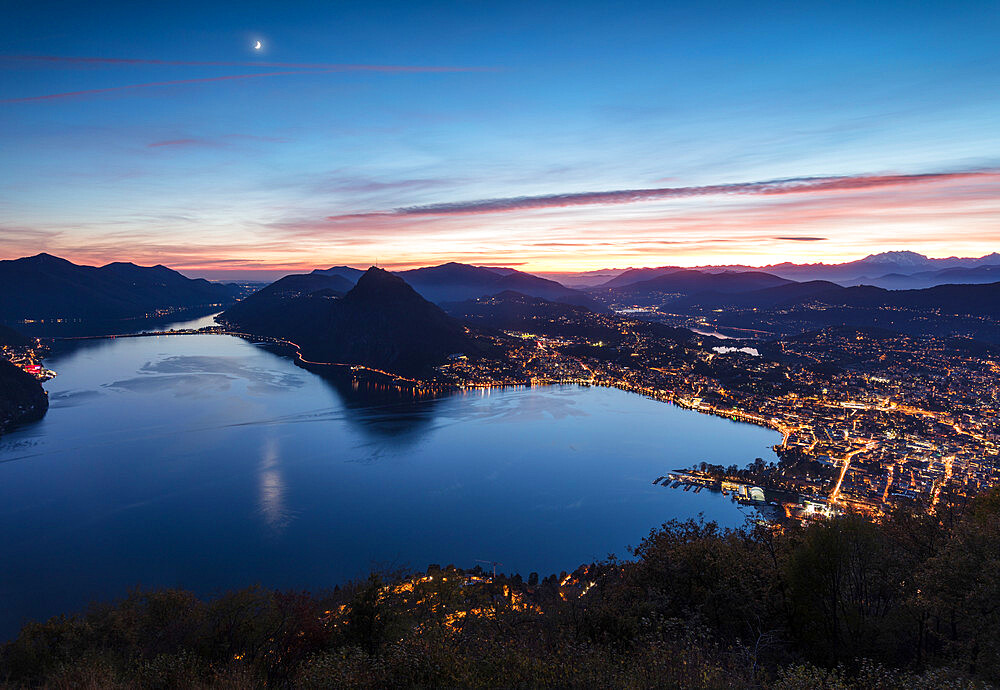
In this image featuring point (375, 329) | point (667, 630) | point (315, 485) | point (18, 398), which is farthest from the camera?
point (375, 329)

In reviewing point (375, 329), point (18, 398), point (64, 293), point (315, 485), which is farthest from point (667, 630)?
point (64, 293)

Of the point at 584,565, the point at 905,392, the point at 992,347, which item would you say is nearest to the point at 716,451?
the point at 584,565

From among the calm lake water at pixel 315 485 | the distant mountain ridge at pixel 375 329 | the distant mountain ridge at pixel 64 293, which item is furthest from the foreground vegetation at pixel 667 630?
the distant mountain ridge at pixel 64 293

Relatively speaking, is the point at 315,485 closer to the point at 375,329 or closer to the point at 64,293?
the point at 375,329

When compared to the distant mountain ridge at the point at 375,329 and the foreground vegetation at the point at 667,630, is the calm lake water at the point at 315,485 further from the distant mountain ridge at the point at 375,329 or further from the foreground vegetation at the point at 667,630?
the distant mountain ridge at the point at 375,329

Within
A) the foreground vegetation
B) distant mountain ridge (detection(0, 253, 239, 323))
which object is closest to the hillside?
the foreground vegetation

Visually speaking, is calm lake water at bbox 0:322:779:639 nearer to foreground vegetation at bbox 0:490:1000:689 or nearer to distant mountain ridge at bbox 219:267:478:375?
foreground vegetation at bbox 0:490:1000:689
